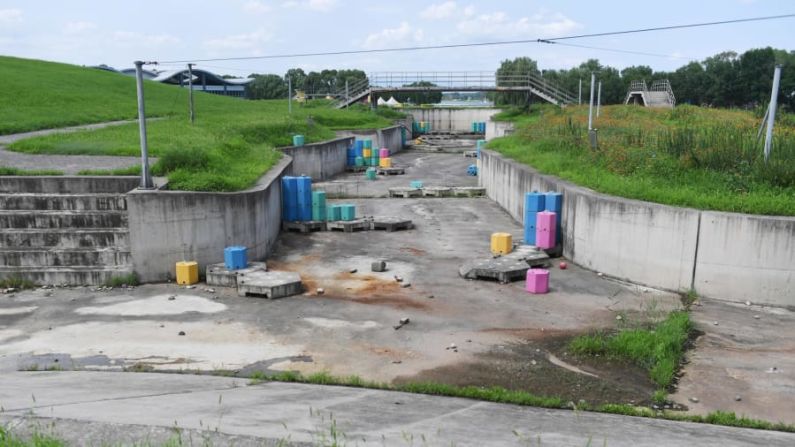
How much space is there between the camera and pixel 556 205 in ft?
52.1

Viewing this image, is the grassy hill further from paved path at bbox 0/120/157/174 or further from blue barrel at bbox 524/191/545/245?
blue barrel at bbox 524/191/545/245

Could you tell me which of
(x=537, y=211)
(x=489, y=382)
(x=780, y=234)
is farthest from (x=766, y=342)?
(x=537, y=211)

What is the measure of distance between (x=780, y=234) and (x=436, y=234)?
29.3 feet

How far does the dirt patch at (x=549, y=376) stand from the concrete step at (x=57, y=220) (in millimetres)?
8419

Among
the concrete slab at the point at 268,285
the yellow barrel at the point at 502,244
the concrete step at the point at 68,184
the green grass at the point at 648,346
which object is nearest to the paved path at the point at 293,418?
the green grass at the point at 648,346

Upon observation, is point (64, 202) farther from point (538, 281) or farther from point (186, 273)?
point (538, 281)

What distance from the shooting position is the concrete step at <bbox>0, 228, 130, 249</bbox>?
1337 centimetres

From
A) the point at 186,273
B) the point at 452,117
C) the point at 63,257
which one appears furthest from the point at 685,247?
the point at 452,117

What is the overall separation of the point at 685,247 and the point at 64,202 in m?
13.3

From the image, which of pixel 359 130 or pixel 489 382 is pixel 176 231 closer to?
pixel 489 382

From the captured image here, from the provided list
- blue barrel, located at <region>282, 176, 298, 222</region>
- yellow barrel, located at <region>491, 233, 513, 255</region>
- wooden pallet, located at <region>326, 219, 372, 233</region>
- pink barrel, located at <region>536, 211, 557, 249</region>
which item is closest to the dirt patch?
yellow barrel, located at <region>491, 233, 513, 255</region>

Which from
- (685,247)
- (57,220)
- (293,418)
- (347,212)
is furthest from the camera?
(347,212)

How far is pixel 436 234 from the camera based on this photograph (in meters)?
18.3

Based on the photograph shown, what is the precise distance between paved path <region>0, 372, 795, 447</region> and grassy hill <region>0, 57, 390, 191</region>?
724 cm
